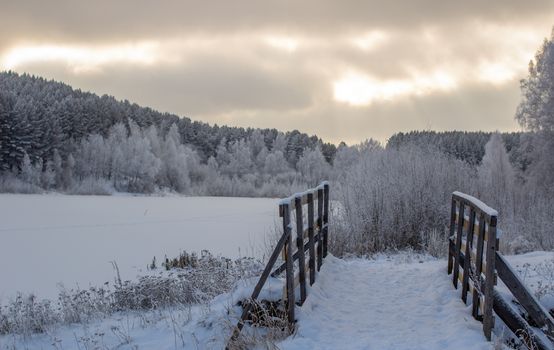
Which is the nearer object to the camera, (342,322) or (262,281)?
(262,281)

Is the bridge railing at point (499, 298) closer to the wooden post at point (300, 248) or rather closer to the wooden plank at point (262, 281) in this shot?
the wooden post at point (300, 248)

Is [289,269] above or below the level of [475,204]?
below

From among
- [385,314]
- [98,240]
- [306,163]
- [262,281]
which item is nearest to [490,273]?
[385,314]

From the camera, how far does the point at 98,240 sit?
963 inches

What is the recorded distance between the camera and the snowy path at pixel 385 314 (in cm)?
645

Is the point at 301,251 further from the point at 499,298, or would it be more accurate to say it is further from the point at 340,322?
the point at 499,298

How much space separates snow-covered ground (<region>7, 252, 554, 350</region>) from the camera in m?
6.57

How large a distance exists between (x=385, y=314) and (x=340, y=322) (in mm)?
849

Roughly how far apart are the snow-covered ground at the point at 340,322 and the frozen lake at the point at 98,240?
4259mm

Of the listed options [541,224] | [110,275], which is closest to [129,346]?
[110,275]

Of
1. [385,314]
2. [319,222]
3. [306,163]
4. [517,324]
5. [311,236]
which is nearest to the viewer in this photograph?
[517,324]

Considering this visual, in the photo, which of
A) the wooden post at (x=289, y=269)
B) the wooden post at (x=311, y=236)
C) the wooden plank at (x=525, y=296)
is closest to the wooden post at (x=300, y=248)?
the wooden post at (x=289, y=269)

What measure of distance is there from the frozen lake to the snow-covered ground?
4.26 m

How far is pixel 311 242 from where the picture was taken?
855cm
